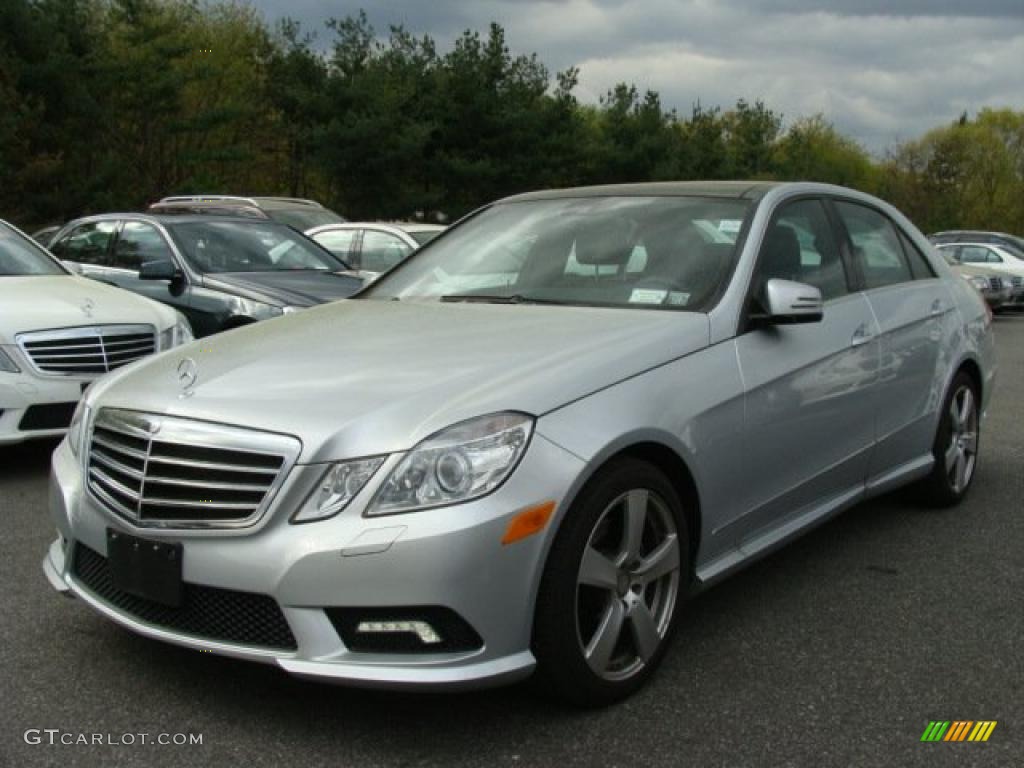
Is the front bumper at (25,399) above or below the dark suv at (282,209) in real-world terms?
below

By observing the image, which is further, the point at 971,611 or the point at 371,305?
the point at 371,305

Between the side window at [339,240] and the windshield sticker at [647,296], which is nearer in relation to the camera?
the windshield sticker at [647,296]

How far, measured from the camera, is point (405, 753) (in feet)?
9.46

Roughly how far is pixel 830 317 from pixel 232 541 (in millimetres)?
2505

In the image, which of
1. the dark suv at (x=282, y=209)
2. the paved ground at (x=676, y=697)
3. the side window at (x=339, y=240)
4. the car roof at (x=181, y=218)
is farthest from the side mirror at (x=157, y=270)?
the dark suv at (x=282, y=209)

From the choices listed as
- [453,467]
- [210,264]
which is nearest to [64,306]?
[210,264]

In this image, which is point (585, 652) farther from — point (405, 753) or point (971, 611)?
point (971, 611)

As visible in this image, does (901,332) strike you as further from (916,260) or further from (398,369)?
(398,369)

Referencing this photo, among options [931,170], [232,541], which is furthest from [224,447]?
[931,170]

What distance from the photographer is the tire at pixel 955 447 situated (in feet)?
17.0

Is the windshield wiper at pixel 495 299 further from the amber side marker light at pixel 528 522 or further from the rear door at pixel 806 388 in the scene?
the amber side marker light at pixel 528 522

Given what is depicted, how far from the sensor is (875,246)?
194 inches

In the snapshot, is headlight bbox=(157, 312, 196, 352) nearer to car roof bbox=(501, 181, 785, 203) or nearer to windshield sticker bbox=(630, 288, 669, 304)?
car roof bbox=(501, 181, 785, 203)

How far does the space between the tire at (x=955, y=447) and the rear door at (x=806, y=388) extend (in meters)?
0.91
